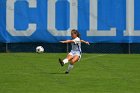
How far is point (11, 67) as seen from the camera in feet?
72.7

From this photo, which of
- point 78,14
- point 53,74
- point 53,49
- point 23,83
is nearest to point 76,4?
point 78,14

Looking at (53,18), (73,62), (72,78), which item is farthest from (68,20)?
Answer: (72,78)

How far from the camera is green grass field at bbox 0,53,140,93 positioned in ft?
48.8

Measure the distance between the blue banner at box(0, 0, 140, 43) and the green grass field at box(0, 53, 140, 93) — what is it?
7818 mm

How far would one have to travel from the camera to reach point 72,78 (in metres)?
17.8

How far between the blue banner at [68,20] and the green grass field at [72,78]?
7.82m

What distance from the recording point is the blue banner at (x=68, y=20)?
32438 millimetres

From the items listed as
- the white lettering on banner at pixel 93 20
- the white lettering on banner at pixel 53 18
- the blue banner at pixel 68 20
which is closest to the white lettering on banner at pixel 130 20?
the blue banner at pixel 68 20

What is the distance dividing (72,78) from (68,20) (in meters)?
15.2

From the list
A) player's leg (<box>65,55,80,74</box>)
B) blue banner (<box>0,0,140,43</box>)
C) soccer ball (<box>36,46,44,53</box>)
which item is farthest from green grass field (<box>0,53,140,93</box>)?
blue banner (<box>0,0,140,43</box>)

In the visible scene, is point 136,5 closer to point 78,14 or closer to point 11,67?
point 78,14

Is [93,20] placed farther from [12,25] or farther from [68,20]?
[12,25]

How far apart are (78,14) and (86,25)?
850 millimetres

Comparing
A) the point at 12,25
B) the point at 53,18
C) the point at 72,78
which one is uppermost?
the point at 53,18
